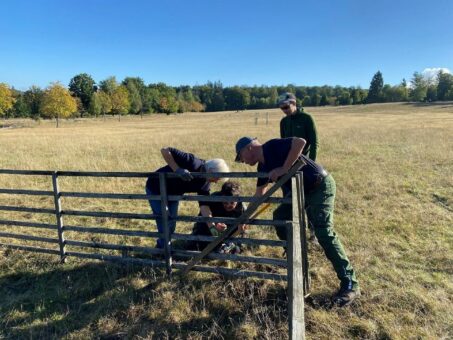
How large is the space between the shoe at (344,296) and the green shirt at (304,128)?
2.22 meters

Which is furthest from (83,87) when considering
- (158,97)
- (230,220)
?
(230,220)

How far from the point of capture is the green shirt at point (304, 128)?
5.71m

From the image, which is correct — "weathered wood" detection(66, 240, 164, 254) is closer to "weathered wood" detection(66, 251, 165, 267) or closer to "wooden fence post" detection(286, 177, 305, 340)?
"weathered wood" detection(66, 251, 165, 267)

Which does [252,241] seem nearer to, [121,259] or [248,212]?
[248,212]

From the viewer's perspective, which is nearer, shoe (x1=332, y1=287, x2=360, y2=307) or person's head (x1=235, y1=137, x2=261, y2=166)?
shoe (x1=332, y1=287, x2=360, y2=307)

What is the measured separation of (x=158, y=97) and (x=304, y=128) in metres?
87.5

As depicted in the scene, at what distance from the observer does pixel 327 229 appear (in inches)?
161

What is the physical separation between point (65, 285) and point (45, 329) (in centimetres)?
94

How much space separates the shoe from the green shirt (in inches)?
87.4

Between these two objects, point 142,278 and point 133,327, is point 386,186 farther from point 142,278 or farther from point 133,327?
point 133,327

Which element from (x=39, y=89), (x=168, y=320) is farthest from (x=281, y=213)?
(x=39, y=89)

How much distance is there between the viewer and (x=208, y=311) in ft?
13.5

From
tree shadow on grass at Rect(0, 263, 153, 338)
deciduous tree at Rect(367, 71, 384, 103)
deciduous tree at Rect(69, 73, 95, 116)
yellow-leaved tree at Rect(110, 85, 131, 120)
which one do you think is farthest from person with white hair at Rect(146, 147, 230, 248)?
deciduous tree at Rect(367, 71, 384, 103)

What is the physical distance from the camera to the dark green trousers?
4.07 meters
